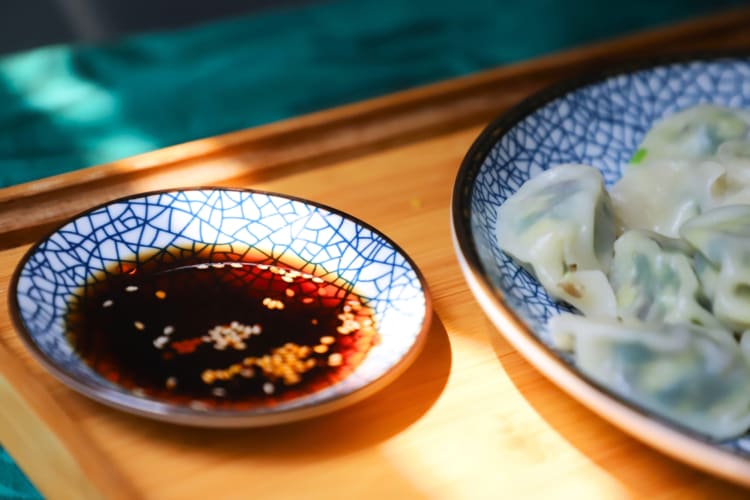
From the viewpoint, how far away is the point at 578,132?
4.67 feet

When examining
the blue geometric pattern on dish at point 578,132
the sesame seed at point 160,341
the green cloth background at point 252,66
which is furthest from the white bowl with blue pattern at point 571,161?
the green cloth background at point 252,66

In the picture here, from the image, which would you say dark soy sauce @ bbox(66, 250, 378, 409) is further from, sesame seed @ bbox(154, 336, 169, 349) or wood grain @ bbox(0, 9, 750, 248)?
wood grain @ bbox(0, 9, 750, 248)

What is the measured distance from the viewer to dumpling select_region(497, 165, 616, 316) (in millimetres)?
1092

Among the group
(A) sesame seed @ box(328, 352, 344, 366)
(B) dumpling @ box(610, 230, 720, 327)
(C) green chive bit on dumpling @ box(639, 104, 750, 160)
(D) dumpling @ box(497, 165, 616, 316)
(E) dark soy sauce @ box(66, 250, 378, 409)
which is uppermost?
(E) dark soy sauce @ box(66, 250, 378, 409)

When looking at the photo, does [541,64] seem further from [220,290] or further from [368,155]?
[220,290]

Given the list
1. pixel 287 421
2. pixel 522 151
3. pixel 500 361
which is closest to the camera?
pixel 287 421

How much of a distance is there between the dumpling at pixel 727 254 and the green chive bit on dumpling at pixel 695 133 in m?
0.27

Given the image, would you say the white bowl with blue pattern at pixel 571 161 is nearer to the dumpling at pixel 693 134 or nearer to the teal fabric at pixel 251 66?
the dumpling at pixel 693 134

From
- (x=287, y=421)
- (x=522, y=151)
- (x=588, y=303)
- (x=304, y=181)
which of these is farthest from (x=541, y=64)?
(x=287, y=421)

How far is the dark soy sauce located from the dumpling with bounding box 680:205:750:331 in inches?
17.0

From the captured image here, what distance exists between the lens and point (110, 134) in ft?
5.63

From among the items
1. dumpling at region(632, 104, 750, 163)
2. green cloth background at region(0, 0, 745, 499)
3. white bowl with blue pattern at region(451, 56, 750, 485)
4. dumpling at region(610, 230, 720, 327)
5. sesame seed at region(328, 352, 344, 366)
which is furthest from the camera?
green cloth background at region(0, 0, 745, 499)

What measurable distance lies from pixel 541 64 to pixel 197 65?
0.77 metres

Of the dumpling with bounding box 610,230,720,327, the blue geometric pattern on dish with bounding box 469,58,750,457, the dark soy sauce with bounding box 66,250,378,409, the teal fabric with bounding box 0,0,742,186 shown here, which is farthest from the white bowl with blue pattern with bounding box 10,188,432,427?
the teal fabric with bounding box 0,0,742,186
